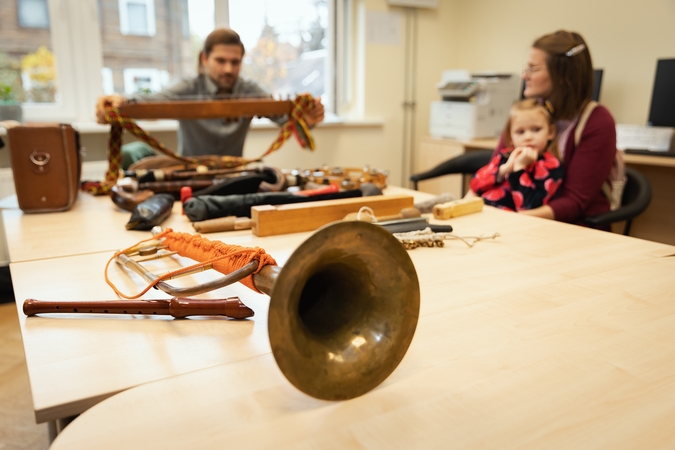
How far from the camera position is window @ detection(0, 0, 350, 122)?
317 centimetres

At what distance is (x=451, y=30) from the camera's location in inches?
176

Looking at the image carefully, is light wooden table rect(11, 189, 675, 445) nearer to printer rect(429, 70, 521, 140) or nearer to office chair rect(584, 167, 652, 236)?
office chair rect(584, 167, 652, 236)

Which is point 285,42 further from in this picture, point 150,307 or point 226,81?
point 150,307

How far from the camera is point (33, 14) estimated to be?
3.13m

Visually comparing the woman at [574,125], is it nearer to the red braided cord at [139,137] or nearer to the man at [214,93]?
the red braided cord at [139,137]

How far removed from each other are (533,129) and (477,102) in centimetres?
183

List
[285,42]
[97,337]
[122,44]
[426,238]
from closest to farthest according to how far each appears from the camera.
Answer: [97,337] < [426,238] < [122,44] < [285,42]

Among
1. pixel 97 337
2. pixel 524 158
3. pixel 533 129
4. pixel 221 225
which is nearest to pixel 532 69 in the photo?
pixel 533 129

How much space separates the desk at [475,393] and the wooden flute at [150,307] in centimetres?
6

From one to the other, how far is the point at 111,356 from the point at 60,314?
200 millimetres

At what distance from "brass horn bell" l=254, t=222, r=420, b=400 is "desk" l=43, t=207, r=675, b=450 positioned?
1.4 inches

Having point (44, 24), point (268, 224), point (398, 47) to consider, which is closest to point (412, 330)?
point (268, 224)

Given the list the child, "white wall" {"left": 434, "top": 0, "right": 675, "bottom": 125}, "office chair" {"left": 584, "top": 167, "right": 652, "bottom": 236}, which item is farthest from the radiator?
"white wall" {"left": 434, "top": 0, "right": 675, "bottom": 125}

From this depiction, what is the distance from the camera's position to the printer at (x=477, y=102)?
377 centimetres
